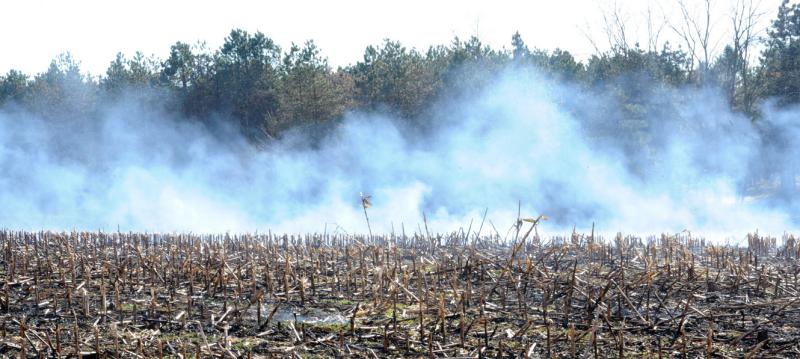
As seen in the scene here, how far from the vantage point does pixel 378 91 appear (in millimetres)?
37219

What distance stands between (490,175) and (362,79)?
9.38 meters

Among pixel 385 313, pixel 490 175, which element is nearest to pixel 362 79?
pixel 490 175

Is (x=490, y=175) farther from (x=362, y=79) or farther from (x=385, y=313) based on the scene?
(x=385, y=313)

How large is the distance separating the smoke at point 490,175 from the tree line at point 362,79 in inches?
35.4

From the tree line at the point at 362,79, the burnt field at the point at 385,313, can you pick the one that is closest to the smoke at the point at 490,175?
the tree line at the point at 362,79

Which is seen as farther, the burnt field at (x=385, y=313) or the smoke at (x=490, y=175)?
the smoke at (x=490, y=175)

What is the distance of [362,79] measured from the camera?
127 feet

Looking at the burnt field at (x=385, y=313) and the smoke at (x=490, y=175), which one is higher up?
the smoke at (x=490, y=175)

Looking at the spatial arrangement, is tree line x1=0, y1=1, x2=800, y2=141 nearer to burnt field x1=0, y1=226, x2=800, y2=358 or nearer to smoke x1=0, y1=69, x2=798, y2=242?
smoke x1=0, y1=69, x2=798, y2=242

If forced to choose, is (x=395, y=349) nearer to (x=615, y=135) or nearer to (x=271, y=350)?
(x=271, y=350)

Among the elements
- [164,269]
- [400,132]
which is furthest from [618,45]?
[164,269]

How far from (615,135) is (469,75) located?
7062 millimetres

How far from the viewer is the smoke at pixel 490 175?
3173 centimetres

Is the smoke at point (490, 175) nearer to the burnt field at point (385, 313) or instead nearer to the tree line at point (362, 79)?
Answer: the tree line at point (362, 79)
